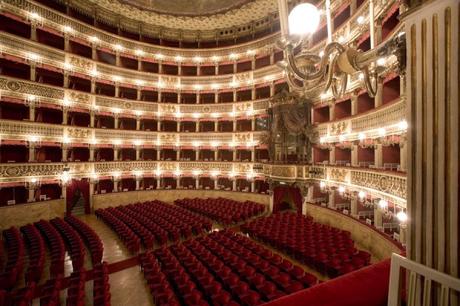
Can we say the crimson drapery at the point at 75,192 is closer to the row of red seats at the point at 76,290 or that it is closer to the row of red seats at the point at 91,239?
the row of red seats at the point at 91,239

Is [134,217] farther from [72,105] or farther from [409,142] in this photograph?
[409,142]

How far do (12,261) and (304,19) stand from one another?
41.9 feet

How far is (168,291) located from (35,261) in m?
5.79

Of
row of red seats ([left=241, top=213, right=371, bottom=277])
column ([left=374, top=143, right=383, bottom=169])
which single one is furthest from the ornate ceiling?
row of red seats ([left=241, top=213, right=371, bottom=277])

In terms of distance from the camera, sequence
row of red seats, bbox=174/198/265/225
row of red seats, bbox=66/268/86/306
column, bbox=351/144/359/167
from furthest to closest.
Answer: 1. row of red seats, bbox=174/198/265/225
2. column, bbox=351/144/359/167
3. row of red seats, bbox=66/268/86/306

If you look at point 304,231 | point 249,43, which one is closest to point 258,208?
point 304,231

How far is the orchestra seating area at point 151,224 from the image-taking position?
12.7 metres

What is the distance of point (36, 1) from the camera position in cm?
1698

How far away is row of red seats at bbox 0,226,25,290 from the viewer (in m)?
8.34

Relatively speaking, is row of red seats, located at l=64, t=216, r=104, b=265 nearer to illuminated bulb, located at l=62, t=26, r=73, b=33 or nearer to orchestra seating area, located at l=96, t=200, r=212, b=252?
orchestra seating area, located at l=96, t=200, r=212, b=252

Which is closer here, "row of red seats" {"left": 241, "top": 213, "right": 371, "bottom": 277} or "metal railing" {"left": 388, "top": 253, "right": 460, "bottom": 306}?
"metal railing" {"left": 388, "top": 253, "right": 460, "bottom": 306}

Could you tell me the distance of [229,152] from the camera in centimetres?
2494

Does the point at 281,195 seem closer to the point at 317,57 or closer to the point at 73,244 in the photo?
the point at 73,244

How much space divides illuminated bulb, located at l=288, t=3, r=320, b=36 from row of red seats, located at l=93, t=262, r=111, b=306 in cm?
808
